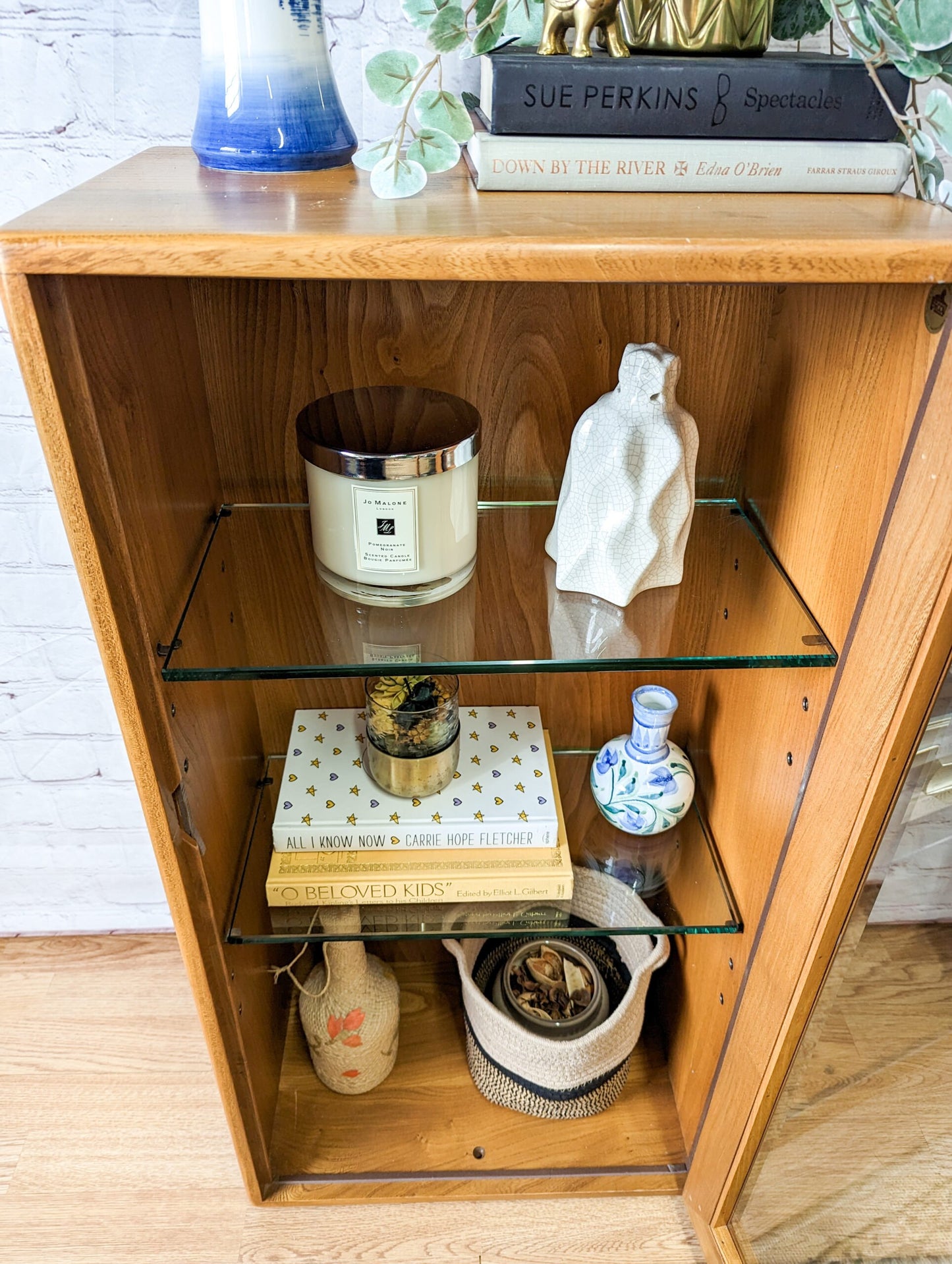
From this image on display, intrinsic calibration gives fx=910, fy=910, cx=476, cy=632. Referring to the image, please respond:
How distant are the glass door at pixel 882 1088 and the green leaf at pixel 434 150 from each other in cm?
49

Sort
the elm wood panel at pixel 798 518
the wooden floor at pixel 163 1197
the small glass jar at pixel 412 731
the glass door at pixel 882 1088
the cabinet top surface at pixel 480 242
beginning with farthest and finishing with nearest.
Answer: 1. the wooden floor at pixel 163 1197
2. the small glass jar at pixel 412 731
3. the glass door at pixel 882 1088
4. the elm wood panel at pixel 798 518
5. the cabinet top surface at pixel 480 242

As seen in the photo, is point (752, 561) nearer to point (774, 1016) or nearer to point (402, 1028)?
point (774, 1016)

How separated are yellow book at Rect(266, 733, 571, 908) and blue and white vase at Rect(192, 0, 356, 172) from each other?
563 millimetres

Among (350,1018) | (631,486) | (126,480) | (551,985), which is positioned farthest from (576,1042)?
(126,480)

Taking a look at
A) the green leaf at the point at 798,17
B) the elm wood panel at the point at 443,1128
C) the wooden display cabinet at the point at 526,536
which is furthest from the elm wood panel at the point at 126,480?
the green leaf at the point at 798,17

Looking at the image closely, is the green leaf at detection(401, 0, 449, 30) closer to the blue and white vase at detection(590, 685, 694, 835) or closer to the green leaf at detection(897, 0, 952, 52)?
the green leaf at detection(897, 0, 952, 52)

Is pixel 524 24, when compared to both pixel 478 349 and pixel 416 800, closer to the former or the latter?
pixel 478 349

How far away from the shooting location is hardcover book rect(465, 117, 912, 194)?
506 millimetres

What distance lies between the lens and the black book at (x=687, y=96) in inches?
19.3

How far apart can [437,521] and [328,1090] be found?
71 centimetres

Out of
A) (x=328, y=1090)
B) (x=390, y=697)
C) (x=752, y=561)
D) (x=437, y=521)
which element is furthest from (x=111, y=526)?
(x=328, y=1090)

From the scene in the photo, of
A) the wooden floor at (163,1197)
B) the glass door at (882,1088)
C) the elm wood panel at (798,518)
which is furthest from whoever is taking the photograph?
the wooden floor at (163,1197)

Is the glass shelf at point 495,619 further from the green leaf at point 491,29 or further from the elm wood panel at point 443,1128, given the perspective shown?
the elm wood panel at point 443,1128

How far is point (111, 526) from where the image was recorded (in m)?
0.52
